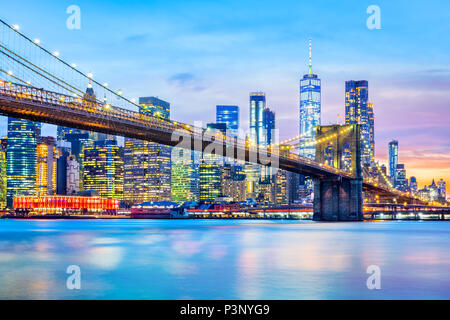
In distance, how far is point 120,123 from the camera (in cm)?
4706

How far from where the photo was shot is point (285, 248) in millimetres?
32219

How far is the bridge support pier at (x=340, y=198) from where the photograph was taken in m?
76.1

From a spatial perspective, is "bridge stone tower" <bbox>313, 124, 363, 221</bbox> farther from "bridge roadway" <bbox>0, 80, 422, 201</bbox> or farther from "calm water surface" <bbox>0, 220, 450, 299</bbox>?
"calm water surface" <bbox>0, 220, 450, 299</bbox>

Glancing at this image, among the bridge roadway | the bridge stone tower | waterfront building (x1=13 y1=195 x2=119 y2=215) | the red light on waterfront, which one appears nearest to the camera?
the bridge roadway

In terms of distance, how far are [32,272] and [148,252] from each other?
9.24 m

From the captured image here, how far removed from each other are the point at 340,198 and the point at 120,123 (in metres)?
38.2

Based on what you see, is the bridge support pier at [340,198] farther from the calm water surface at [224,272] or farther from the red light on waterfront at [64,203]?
the red light on waterfront at [64,203]

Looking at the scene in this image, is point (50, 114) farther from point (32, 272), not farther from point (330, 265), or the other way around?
point (330, 265)

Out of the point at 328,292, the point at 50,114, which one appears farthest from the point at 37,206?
the point at 328,292

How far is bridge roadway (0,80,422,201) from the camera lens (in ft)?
129

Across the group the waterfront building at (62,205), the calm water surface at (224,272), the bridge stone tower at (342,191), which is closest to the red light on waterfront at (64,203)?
the waterfront building at (62,205)

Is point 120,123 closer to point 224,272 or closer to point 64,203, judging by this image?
point 224,272

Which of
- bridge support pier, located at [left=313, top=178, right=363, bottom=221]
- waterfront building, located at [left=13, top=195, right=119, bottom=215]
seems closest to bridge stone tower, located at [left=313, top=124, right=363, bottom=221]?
bridge support pier, located at [left=313, top=178, right=363, bottom=221]

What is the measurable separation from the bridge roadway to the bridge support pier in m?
4.89
